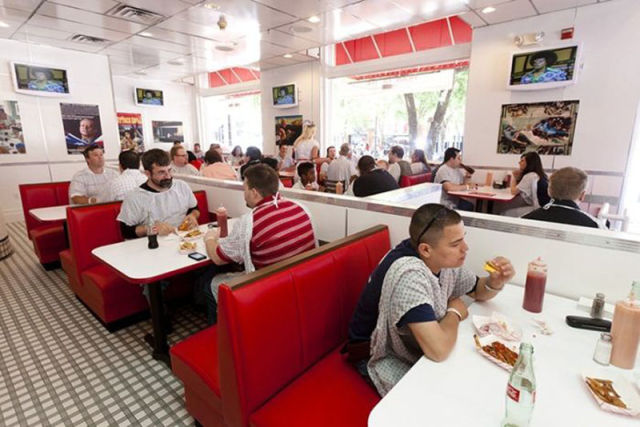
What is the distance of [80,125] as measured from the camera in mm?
6629

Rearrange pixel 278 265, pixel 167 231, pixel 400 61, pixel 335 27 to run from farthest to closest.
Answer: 1. pixel 400 61
2. pixel 335 27
3. pixel 167 231
4. pixel 278 265

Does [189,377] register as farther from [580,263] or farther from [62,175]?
[62,175]

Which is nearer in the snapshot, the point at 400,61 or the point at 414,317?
the point at 414,317

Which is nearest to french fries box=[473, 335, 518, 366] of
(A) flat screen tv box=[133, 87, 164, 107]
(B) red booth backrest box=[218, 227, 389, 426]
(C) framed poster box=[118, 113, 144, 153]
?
(B) red booth backrest box=[218, 227, 389, 426]

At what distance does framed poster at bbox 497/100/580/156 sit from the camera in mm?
4781

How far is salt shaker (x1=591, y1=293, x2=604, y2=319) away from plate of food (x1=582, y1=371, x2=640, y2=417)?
40 centimetres

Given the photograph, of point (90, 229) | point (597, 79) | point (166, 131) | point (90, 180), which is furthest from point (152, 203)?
point (166, 131)

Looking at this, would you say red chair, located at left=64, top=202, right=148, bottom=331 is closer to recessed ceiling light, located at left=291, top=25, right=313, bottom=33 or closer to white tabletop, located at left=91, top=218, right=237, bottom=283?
white tabletop, located at left=91, top=218, right=237, bottom=283

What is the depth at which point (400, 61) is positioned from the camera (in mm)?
6504

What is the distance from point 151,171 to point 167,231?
52 centimetres

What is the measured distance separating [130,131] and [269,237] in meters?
10.0

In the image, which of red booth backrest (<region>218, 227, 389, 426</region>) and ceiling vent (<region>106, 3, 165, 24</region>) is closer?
red booth backrest (<region>218, 227, 389, 426</region>)

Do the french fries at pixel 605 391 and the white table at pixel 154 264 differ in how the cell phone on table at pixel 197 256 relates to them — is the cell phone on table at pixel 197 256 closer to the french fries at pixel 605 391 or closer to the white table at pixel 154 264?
the white table at pixel 154 264

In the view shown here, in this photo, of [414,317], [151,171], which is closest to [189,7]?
[151,171]
